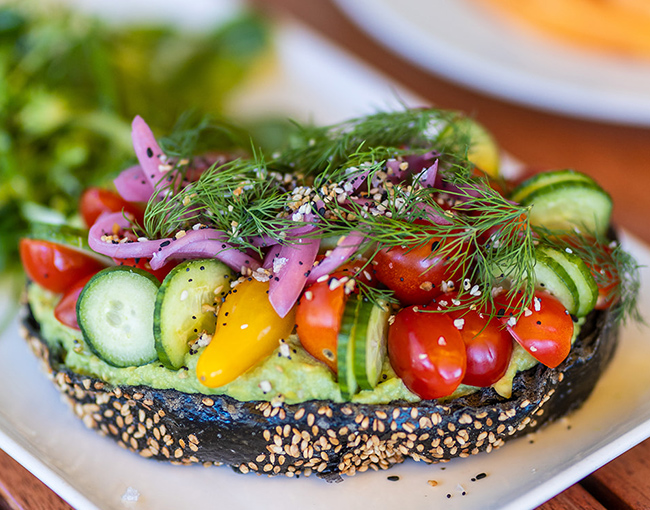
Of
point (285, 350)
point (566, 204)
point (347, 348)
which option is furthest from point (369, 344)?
point (566, 204)

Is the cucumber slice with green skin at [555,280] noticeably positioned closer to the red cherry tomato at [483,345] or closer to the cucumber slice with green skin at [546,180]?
the red cherry tomato at [483,345]

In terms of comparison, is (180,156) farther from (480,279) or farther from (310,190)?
(480,279)

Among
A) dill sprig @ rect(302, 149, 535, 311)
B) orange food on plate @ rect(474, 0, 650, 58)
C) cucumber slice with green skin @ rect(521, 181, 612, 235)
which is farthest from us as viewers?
orange food on plate @ rect(474, 0, 650, 58)

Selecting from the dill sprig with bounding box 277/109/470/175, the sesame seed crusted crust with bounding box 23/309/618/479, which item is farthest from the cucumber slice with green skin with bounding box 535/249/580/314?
the dill sprig with bounding box 277/109/470/175

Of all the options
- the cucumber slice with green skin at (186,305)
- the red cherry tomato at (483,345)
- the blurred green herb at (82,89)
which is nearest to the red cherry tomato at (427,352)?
the red cherry tomato at (483,345)

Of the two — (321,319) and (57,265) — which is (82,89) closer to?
(57,265)

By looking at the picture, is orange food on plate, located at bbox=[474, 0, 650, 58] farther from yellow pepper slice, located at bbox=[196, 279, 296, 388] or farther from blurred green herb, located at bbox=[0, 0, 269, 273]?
yellow pepper slice, located at bbox=[196, 279, 296, 388]
